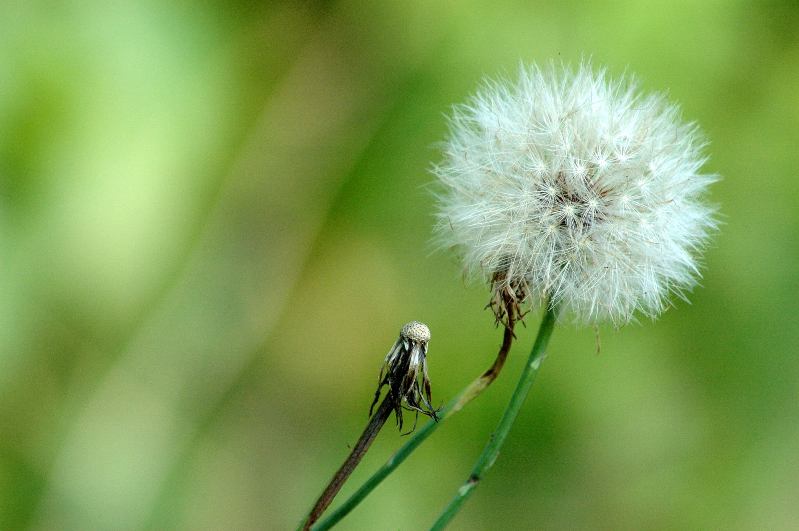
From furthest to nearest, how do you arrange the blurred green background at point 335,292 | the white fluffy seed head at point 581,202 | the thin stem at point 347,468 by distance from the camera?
1. the blurred green background at point 335,292
2. the white fluffy seed head at point 581,202
3. the thin stem at point 347,468

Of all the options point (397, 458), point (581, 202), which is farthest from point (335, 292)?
point (397, 458)

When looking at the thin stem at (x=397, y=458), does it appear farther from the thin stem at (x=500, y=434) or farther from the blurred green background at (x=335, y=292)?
the blurred green background at (x=335, y=292)

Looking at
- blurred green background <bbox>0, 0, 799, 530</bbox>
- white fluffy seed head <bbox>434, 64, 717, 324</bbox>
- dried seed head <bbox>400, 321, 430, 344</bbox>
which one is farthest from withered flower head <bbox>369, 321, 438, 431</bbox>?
blurred green background <bbox>0, 0, 799, 530</bbox>

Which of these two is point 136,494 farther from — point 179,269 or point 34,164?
point 34,164

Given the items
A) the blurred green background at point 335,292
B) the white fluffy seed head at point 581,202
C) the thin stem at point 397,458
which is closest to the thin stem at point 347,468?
the thin stem at point 397,458

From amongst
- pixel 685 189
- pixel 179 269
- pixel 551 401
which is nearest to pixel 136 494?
pixel 179 269

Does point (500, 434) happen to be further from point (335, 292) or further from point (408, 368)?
point (335, 292)
